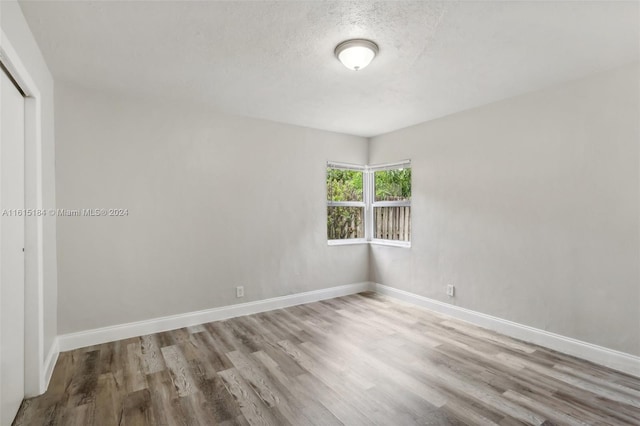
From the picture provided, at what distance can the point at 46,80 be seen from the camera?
2566 mm

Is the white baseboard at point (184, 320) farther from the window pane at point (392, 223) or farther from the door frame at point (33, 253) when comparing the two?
the window pane at point (392, 223)

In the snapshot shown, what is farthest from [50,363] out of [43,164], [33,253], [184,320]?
[43,164]

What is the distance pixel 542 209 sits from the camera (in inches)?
119

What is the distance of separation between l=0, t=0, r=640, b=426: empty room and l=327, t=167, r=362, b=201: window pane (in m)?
0.24

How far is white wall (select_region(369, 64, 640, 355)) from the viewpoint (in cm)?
257

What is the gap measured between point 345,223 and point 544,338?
2.81 meters

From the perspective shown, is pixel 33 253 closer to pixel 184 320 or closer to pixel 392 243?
pixel 184 320

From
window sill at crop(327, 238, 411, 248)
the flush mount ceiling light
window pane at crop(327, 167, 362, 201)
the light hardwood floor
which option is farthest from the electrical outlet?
the flush mount ceiling light

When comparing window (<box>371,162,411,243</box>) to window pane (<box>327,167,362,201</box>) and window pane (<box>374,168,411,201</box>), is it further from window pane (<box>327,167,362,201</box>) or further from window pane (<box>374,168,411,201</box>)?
window pane (<box>327,167,362,201</box>)

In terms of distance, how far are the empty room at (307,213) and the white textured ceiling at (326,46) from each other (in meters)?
0.02

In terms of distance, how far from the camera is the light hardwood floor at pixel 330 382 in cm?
199

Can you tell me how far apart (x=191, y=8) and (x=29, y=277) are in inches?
79.7

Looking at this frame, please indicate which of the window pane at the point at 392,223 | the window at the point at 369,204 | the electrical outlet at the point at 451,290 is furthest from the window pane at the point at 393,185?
the electrical outlet at the point at 451,290

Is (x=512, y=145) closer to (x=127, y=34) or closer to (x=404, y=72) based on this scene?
(x=404, y=72)
